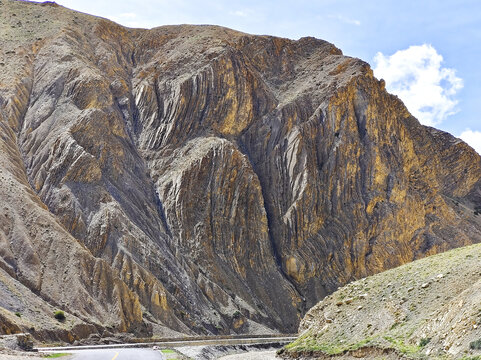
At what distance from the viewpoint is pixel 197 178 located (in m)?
96.7

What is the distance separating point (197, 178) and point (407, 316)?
68.9 metres

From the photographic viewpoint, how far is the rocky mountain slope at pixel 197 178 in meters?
71.7

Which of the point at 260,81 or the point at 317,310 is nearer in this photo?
the point at 317,310

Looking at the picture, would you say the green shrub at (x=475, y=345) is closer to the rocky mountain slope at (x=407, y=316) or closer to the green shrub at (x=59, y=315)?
the rocky mountain slope at (x=407, y=316)

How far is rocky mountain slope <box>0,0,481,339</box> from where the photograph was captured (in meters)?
71.7

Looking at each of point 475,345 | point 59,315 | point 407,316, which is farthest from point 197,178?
point 475,345

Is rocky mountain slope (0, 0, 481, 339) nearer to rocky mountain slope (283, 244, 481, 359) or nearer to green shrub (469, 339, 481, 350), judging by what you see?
rocky mountain slope (283, 244, 481, 359)

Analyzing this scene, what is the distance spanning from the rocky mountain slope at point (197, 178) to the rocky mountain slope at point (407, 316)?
28.3 meters

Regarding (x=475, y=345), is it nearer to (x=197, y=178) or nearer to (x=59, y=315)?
(x=59, y=315)

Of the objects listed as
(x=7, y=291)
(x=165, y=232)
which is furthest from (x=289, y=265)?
(x=7, y=291)

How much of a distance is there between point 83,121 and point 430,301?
238ft

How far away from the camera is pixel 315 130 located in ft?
357

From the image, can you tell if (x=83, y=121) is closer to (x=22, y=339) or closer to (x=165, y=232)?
(x=165, y=232)

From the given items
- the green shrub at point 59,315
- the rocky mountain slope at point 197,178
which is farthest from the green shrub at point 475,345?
the green shrub at point 59,315
